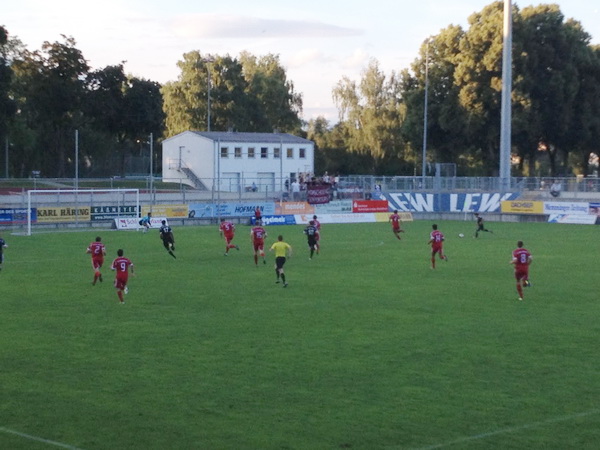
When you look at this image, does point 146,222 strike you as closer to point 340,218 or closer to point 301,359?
point 340,218

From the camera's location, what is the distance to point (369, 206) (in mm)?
63594

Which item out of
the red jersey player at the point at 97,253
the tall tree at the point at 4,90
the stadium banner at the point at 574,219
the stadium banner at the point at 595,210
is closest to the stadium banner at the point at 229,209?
the stadium banner at the point at 574,219

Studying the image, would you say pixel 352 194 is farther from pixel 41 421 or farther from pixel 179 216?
pixel 41 421

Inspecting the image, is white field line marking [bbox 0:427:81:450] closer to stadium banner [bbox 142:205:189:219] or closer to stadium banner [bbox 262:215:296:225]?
stadium banner [bbox 142:205:189:219]

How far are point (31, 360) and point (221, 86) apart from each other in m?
99.9

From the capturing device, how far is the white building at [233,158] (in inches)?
3196

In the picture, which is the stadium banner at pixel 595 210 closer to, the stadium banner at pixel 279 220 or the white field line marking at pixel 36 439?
the stadium banner at pixel 279 220

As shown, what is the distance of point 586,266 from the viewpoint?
105ft

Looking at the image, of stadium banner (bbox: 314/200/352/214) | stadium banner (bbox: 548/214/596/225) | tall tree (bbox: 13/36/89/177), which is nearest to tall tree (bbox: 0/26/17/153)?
tall tree (bbox: 13/36/89/177)

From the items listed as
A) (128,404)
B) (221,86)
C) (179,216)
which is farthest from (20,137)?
(128,404)

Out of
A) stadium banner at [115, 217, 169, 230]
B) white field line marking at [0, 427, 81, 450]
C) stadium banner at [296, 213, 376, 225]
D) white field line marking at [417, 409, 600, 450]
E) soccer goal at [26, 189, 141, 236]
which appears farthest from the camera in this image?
stadium banner at [296, 213, 376, 225]

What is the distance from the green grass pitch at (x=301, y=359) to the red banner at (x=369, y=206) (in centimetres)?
3135

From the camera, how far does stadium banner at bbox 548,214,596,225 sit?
57.2 m

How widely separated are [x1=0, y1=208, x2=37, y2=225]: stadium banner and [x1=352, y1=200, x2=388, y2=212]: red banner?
906 inches
